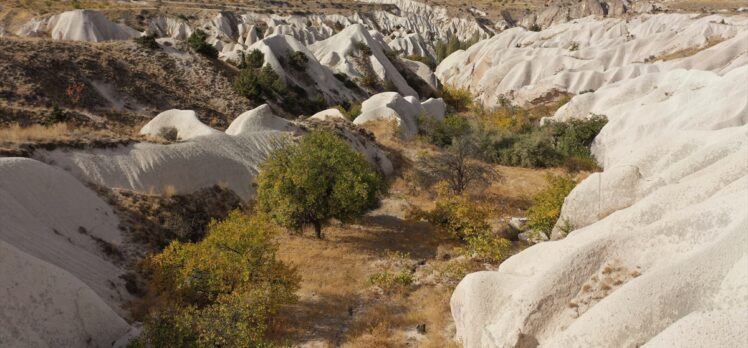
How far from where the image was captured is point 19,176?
15414 mm

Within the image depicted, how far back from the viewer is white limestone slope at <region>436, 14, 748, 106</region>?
58.5 metres

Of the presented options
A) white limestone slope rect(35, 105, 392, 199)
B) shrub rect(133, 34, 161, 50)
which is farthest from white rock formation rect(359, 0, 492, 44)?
white limestone slope rect(35, 105, 392, 199)

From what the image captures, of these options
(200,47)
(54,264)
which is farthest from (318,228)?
(200,47)

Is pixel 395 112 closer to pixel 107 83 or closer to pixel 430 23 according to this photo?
pixel 107 83

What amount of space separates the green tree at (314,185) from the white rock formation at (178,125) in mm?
10222

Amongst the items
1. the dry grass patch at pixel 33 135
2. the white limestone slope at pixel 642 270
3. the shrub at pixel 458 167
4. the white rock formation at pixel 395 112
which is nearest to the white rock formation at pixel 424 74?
the white rock formation at pixel 395 112

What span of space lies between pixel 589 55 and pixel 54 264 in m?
80.0

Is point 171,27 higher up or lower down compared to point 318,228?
lower down

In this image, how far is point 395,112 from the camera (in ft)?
142

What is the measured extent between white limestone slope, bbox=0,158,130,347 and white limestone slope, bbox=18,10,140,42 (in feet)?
195

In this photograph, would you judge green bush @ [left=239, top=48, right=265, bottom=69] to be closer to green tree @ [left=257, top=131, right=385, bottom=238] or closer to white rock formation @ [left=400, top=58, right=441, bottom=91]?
white rock formation @ [left=400, top=58, right=441, bottom=91]

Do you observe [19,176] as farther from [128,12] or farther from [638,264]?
[128,12]

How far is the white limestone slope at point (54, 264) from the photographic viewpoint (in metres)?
9.55

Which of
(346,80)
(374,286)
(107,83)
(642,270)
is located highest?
(642,270)
